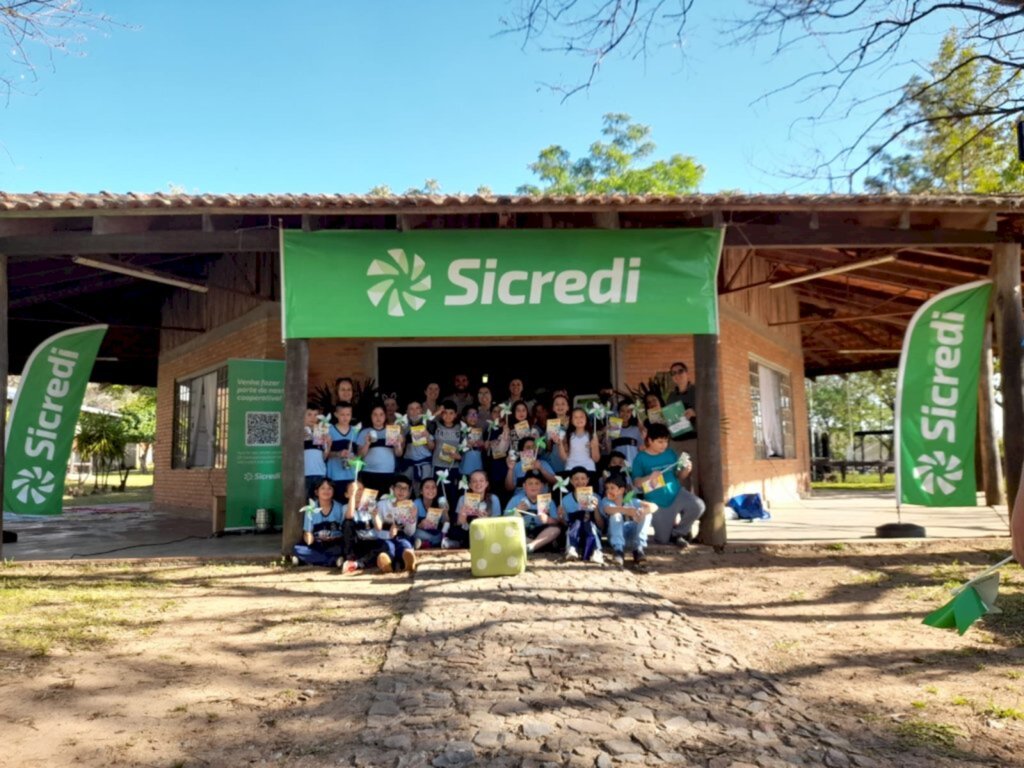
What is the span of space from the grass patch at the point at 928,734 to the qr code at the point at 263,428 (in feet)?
24.5

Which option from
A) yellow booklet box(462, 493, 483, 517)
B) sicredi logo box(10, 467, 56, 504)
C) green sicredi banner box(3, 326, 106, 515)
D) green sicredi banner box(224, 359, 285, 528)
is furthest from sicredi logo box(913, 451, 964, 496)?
sicredi logo box(10, 467, 56, 504)

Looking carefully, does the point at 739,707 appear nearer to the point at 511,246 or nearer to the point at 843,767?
the point at 843,767

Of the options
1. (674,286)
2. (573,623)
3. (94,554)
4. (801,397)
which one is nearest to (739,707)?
(573,623)

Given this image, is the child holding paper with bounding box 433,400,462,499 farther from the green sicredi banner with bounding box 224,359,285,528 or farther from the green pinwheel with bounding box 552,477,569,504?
the green sicredi banner with bounding box 224,359,285,528

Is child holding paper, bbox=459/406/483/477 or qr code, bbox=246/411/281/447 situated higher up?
qr code, bbox=246/411/281/447

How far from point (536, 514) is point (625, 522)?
0.84 metres

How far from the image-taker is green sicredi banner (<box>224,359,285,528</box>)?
8922 millimetres

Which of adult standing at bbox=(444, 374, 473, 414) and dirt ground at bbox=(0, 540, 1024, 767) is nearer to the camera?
dirt ground at bbox=(0, 540, 1024, 767)

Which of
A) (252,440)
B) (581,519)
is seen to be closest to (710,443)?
(581,519)

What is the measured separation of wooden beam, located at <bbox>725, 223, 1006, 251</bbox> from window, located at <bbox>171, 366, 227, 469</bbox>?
773 cm

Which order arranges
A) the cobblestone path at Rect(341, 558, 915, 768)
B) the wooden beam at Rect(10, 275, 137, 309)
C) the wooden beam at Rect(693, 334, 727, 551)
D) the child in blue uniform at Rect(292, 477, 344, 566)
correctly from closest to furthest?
the cobblestone path at Rect(341, 558, 915, 768)
the child in blue uniform at Rect(292, 477, 344, 566)
the wooden beam at Rect(693, 334, 727, 551)
the wooden beam at Rect(10, 275, 137, 309)

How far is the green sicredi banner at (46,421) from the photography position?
7668 mm

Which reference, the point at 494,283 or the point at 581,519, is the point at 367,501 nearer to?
the point at 581,519

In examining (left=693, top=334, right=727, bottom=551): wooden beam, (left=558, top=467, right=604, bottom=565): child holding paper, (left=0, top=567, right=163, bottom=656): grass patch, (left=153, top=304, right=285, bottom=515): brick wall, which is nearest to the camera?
(left=0, top=567, right=163, bottom=656): grass patch
